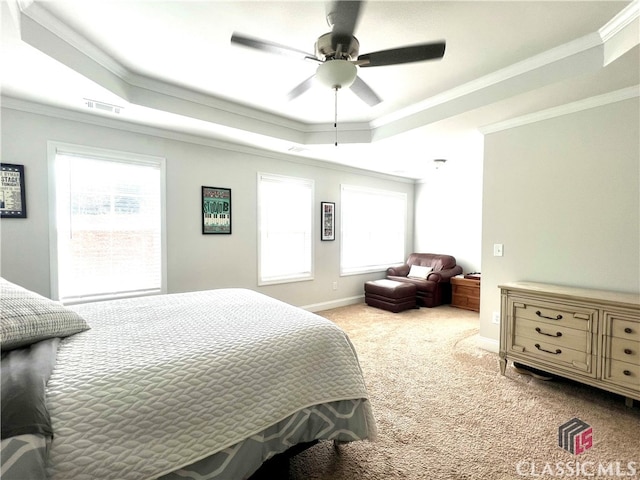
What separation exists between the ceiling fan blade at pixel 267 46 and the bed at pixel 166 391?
1574 millimetres

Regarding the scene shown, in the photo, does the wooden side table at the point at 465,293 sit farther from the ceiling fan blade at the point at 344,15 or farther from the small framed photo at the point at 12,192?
the small framed photo at the point at 12,192

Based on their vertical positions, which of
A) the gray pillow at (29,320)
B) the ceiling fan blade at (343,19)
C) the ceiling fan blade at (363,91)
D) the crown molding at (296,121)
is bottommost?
the gray pillow at (29,320)

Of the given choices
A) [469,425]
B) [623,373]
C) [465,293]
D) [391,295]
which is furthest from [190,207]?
[465,293]

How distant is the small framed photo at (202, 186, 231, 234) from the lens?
362cm

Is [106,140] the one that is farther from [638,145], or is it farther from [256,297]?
[638,145]

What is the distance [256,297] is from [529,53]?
2.77 m

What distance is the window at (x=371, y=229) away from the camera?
206 inches

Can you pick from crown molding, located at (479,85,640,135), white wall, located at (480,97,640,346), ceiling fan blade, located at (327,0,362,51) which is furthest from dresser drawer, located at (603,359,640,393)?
ceiling fan blade, located at (327,0,362,51)

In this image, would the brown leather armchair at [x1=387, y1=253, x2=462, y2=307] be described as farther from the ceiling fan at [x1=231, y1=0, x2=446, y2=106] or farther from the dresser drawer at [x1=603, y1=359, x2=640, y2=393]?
the ceiling fan at [x1=231, y1=0, x2=446, y2=106]

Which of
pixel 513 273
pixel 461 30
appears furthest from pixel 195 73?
pixel 513 273

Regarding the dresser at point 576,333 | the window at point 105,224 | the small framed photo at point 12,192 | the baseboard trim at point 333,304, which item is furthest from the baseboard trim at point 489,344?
the small framed photo at point 12,192

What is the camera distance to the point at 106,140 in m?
2.99

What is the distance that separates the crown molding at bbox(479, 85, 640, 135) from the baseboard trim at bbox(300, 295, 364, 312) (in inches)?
128

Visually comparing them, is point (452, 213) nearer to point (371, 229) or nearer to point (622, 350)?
point (371, 229)
